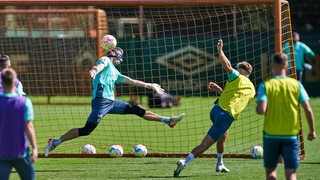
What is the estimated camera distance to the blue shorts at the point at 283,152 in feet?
26.9

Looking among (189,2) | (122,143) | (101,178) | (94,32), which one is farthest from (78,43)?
(101,178)

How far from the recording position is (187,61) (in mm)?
22797

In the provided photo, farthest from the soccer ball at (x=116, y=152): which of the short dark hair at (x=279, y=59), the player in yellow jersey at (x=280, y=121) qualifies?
the short dark hair at (x=279, y=59)

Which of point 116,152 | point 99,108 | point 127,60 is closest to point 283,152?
point 99,108

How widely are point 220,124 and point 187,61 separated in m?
12.1

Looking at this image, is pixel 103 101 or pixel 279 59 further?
pixel 103 101

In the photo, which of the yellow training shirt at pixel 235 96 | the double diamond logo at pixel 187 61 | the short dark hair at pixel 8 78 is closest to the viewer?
the short dark hair at pixel 8 78

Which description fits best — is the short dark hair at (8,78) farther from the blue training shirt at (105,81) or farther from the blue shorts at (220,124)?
the blue training shirt at (105,81)

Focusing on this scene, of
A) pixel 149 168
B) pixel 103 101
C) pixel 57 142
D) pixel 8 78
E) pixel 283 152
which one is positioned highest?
pixel 8 78

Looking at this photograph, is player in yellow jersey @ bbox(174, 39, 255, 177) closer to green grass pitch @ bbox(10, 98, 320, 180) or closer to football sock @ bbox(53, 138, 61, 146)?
green grass pitch @ bbox(10, 98, 320, 180)

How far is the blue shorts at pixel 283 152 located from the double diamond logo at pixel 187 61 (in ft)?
45.2

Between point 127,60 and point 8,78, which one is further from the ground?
point 8,78

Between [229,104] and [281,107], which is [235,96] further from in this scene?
[281,107]

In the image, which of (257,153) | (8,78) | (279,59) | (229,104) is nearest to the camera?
(8,78)
